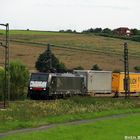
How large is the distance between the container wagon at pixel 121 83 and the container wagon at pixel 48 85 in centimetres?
1099

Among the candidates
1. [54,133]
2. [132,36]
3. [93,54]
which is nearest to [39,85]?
[54,133]

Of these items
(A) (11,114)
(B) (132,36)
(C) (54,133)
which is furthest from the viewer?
(B) (132,36)

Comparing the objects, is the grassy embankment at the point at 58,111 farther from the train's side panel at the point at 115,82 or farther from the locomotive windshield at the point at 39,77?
the train's side panel at the point at 115,82

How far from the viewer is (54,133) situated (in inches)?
970

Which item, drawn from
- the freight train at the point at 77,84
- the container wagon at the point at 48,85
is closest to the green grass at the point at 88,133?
the container wagon at the point at 48,85

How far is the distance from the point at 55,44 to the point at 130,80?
58184mm

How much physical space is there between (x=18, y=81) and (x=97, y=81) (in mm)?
12708

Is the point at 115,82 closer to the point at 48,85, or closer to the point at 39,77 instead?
the point at 39,77

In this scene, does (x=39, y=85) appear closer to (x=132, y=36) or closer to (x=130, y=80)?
(x=130, y=80)

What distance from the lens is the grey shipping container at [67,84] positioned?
56.4m

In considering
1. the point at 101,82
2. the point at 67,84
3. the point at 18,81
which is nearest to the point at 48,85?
the point at 18,81

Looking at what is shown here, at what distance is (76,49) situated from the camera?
12481cm

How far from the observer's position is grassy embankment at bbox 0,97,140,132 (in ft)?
101

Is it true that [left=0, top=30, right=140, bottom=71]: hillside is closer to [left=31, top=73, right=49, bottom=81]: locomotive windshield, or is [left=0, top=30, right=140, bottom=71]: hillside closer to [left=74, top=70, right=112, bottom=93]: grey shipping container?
[left=74, top=70, right=112, bottom=93]: grey shipping container
